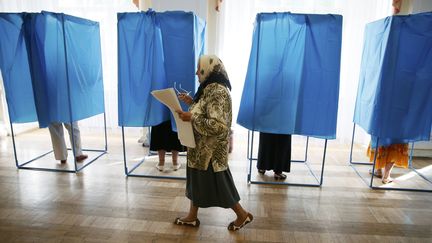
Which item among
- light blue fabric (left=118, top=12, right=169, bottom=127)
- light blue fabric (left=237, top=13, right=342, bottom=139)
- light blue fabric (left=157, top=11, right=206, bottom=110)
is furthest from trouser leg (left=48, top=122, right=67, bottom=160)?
light blue fabric (left=237, top=13, right=342, bottom=139)

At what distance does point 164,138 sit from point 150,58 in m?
0.88

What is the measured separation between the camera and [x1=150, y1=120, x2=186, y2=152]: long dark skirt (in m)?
3.15

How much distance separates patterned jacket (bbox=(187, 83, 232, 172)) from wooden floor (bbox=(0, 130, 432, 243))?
552 mm

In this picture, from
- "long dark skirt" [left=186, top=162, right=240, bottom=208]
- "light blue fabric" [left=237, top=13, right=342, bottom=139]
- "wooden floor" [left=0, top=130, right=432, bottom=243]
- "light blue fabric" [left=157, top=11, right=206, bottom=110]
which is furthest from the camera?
"light blue fabric" [left=157, top=11, right=206, bottom=110]

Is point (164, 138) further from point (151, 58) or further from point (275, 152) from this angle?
point (275, 152)

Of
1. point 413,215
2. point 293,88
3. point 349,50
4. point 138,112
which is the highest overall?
point 349,50

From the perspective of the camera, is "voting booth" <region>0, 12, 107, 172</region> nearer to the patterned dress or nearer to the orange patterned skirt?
the patterned dress

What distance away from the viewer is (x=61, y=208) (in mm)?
2434

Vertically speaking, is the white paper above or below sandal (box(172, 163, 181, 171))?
above

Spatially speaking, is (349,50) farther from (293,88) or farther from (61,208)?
(61,208)

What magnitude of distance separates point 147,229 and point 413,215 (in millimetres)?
2078

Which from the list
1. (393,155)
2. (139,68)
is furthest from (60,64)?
(393,155)

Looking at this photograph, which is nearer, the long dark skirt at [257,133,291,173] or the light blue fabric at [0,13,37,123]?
the light blue fabric at [0,13,37,123]

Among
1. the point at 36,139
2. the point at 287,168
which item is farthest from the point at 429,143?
the point at 36,139
